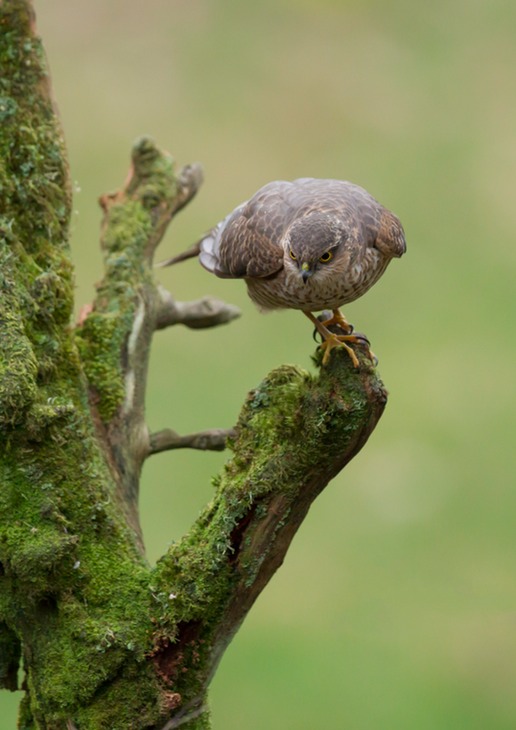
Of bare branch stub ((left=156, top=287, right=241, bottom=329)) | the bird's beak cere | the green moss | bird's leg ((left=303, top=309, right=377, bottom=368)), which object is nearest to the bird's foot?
bird's leg ((left=303, top=309, right=377, bottom=368))

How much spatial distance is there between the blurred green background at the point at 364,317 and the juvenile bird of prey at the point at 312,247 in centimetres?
409

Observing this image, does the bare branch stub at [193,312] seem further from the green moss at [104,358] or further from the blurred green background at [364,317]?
the blurred green background at [364,317]

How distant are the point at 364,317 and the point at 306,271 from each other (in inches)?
241

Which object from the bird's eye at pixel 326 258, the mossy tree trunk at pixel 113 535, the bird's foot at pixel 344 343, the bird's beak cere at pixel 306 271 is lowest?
the mossy tree trunk at pixel 113 535

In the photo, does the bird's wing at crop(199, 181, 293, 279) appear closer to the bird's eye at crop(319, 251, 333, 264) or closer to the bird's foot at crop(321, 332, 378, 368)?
the bird's eye at crop(319, 251, 333, 264)

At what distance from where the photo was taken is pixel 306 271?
11.7 feet

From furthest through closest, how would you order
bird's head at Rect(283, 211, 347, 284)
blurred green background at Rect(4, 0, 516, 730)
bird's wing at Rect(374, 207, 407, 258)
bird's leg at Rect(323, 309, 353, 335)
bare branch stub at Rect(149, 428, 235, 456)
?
blurred green background at Rect(4, 0, 516, 730)
bare branch stub at Rect(149, 428, 235, 456)
bird's leg at Rect(323, 309, 353, 335)
bird's wing at Rect(374, 207, 407, 258)
bird's head at Rect(283, 211, 347, 284)

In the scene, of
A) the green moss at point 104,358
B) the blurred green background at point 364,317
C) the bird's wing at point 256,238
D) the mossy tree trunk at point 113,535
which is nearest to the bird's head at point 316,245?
the bird's wing at point 256,238

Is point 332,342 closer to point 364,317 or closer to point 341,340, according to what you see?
point 341,340

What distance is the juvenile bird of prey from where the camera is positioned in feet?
11.7

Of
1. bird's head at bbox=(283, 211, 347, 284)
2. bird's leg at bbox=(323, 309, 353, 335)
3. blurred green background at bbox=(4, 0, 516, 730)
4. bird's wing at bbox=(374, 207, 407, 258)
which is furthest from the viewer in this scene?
blurred green background at bbox=(4, 0, 516, 730)

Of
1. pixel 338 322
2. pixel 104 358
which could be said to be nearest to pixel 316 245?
pixel 338 322

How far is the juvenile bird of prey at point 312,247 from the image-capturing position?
3.56 meters

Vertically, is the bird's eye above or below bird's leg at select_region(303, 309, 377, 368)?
above
